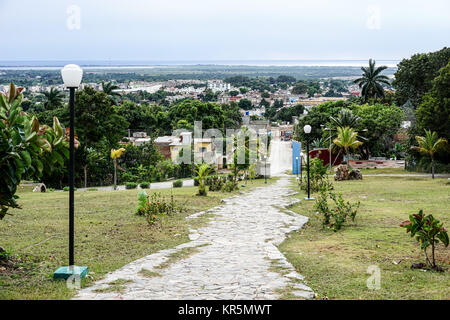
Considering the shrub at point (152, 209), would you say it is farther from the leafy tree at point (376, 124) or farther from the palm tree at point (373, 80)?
the palm tree at point (373, 80)

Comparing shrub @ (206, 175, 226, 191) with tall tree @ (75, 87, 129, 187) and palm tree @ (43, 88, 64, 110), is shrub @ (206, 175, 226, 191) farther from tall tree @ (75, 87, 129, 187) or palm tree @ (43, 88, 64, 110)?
palm tree @ (43, 88, 64, 110)

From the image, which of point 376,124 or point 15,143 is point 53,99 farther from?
point 15,143

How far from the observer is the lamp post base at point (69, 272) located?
20.0ft

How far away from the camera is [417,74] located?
44312 millimetres

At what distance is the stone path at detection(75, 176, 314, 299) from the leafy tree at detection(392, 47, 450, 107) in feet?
120

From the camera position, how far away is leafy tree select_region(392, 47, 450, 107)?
41.7 meters

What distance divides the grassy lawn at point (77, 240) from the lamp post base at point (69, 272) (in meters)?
0.11

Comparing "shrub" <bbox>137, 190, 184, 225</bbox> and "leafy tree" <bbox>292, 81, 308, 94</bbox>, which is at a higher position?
"leafy tree" <bbox>292, 81, 308, 94</bbox>

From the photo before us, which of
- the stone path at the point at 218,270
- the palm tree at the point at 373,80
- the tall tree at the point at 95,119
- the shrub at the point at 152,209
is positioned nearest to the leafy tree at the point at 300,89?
the palm tree at the point at 373,80

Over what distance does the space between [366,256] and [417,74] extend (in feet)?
135

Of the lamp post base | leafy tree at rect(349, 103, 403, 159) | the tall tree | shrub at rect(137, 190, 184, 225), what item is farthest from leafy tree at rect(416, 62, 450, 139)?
the lamp post base

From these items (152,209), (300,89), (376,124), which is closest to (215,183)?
(152,209)

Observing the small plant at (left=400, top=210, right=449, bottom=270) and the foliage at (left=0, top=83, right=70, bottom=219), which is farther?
the small plant at (left=400, top=210, right=449, bottom=270)
